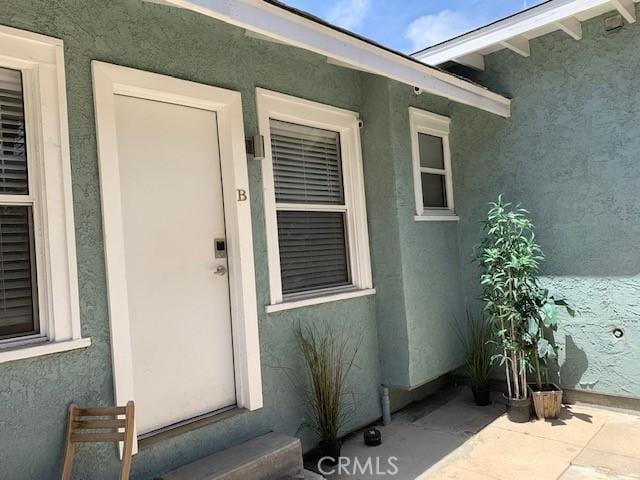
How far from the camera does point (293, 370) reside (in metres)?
3.76

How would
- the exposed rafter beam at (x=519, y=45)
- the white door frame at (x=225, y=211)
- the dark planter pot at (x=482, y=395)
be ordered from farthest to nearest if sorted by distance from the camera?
the dark planter pot at (x=482, y=395)
the exposed rafter beam at (x=519, y=45)
the white door frame at (x=225, y=211)

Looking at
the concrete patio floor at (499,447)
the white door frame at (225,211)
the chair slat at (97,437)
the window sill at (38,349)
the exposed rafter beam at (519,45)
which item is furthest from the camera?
the exposed rafter beam at (519,45)

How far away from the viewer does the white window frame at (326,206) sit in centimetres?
371

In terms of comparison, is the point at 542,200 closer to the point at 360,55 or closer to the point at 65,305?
the point at 360,55

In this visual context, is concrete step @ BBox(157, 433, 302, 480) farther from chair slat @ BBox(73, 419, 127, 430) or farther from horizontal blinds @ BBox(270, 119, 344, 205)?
horizontal blinds @ BBox(270, 119, 344, 205)

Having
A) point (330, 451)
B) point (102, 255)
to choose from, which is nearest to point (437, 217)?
point (330, 451)

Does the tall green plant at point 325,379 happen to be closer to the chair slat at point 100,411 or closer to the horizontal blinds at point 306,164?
the horizontal blinds at point 306,164

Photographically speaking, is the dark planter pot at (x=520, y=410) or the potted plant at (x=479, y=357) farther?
the potted plant at (x=479, y=357)

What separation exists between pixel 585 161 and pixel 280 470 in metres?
3.73

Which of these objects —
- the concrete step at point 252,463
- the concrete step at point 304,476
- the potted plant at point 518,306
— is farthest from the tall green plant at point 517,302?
the concrete step at point 252,463

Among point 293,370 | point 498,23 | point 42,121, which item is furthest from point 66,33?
point 498,23

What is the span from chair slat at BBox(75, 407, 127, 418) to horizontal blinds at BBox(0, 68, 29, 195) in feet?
4.00

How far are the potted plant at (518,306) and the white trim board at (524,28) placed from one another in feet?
5.06

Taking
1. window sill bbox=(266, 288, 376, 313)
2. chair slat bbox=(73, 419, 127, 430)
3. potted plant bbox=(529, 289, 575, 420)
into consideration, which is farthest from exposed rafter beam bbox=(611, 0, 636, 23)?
chair slat bbox=(73, 419, 127, 430)
